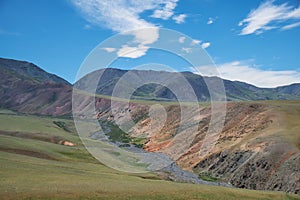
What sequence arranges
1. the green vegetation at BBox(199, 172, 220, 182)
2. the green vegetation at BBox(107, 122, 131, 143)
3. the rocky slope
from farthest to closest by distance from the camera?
the green vegetation at BBox(107, 122, 131, 143) < the green vegetation at BBox(199, 172, 220, 182) < the rocky slope

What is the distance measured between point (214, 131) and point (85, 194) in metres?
86.9

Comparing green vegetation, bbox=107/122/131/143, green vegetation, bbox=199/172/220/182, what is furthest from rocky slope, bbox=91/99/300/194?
green vegetation, bbox=107/122/131/143

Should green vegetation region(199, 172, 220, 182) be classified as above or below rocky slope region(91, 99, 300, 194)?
below

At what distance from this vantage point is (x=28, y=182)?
37.2 meters

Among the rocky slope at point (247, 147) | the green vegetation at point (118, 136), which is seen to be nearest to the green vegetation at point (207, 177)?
the rocky slope at point (247, 147)

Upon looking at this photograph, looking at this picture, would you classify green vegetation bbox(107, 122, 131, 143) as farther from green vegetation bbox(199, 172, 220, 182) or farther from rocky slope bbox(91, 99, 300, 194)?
green vegetation bbox(199, 172, 220, 182)

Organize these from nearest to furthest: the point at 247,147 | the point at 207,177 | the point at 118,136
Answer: the point at 207,177 → the point at 247,147 → the point at 118,136

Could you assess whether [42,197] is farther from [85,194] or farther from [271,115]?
[271,115]

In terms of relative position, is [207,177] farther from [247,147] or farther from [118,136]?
[118,136]

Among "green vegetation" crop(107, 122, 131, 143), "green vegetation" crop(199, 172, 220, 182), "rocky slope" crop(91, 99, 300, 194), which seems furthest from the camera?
"green vegetation" crop(107, 122, 131, 143)

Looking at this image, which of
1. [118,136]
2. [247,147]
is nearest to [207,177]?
[247,147]

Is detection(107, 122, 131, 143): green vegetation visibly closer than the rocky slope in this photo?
No

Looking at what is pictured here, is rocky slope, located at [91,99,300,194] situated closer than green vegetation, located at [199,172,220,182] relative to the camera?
Yes

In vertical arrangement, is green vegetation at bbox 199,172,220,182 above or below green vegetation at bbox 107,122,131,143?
below
